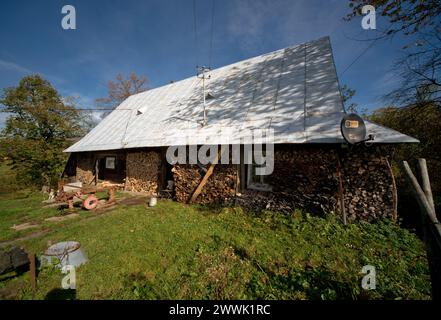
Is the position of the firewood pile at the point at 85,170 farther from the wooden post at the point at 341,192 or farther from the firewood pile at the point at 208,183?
the wooden post at the point at 341,192

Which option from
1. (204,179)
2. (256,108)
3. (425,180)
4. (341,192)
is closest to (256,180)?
(204,179)

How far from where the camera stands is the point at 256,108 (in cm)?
798

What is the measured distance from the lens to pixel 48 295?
10.3 ft

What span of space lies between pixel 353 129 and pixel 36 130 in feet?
71.3

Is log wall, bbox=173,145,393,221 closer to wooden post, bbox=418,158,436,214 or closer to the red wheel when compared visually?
wooden post, bbox=418,158,436,214

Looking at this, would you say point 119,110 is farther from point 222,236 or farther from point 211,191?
point 222,236

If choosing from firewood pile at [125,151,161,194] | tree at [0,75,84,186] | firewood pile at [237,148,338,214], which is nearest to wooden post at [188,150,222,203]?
firewood pile at [237,148,338,214]

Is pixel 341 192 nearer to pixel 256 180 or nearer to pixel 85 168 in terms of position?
pixel 256 180

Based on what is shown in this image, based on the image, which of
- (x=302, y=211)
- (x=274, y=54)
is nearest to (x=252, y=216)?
(x=302, y=211)

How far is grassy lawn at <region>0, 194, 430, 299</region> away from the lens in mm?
3125

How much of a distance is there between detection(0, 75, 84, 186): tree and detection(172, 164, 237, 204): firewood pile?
421 inches

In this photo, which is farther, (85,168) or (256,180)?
(85,168)

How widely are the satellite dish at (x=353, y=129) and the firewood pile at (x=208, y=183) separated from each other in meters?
3.79
